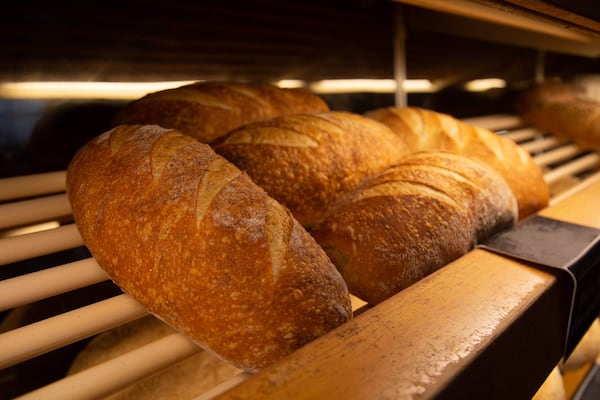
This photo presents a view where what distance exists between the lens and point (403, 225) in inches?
34.5

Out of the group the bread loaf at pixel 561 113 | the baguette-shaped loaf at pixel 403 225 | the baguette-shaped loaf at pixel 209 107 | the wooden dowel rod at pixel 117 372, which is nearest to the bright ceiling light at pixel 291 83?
the baguette-shaped loaf at pixel 209 107

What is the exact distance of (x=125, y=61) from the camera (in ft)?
3.44

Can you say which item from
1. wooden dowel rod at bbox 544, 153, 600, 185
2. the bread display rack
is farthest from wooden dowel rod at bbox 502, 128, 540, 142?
the bread display rack

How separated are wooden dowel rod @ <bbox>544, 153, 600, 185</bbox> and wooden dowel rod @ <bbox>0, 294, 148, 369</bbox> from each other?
1.53m

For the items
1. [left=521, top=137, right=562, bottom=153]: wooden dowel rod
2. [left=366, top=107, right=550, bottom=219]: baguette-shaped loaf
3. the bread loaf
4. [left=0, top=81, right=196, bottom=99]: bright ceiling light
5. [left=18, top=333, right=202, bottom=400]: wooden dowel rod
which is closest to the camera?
[left=18, top=333, right=202, bottom=400]: wooden dowel rod

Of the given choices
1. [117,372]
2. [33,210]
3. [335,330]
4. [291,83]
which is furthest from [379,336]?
[291,83]

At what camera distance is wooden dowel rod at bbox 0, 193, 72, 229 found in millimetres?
759

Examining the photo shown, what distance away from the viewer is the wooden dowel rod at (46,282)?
67 centimetres

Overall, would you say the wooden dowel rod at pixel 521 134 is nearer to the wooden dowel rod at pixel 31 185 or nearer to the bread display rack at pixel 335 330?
the bread display rack at pixel 335 330

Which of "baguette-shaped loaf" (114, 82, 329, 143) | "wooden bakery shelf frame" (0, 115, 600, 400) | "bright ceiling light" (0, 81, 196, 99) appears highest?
"bright ceiling light" (0, 81, 196, 99)

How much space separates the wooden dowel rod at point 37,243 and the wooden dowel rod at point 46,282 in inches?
1.6

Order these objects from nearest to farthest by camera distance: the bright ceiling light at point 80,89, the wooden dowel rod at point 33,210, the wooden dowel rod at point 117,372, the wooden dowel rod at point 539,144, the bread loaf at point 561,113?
the wooden dowel rod at point 117,372
the wooden dowel rod at point 33,210
the bright ceiling light at point 80,89
the wooden dowel rod at point 539,144
the bread loaf at point 561,113

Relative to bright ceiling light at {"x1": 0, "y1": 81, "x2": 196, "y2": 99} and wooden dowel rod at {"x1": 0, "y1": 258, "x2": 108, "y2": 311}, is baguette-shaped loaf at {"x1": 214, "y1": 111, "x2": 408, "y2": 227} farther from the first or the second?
wooden dowel rod at {"x1": 0, "y1": 258, "x2": 108, "y2": 311}

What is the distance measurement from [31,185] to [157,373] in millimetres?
433
